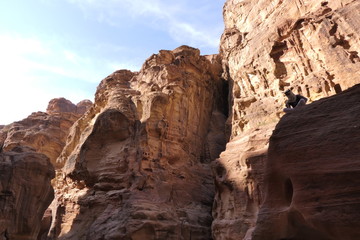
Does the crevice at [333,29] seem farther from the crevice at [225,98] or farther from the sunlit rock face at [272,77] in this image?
the crevice at [225,98]

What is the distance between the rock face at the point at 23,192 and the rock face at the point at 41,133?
56.3 ft

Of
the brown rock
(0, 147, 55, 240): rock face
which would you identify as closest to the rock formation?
(0, 147, 55, 240): rock face

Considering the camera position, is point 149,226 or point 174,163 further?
point 174,163

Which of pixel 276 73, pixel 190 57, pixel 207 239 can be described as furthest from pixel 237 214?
pixel 190 57

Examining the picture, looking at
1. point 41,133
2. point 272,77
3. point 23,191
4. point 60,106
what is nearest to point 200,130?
point 272,77

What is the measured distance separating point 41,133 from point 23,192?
21802 mm

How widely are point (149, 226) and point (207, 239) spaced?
4.07 m

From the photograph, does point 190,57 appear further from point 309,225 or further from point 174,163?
point 309,225

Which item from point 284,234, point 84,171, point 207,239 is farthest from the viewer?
point 84,171

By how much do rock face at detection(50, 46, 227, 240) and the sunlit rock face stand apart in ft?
11.8

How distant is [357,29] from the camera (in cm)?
1617

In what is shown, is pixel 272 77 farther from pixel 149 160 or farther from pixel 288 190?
pixel 288 190

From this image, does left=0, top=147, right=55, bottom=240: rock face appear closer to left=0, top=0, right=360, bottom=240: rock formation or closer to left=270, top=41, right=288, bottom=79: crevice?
left=0, top=0, right=360, bottom=240: rock formation

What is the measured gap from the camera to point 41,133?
127 feet
